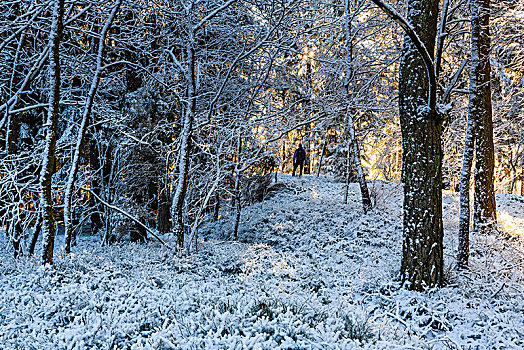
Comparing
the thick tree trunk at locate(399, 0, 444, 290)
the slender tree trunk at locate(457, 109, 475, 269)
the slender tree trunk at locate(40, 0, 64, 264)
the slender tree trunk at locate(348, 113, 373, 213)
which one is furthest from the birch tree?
the slender tree trunk at locate(348, 113, 373, 213)

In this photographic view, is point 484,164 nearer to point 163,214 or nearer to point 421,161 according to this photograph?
point 421,161

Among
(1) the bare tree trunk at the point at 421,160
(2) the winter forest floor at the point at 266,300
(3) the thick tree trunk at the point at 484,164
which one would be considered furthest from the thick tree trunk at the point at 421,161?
(3) the thick tree trunk at the point at 484,164

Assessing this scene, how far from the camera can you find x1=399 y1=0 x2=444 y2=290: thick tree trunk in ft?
16.3

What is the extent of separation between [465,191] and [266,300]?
13.8 feet

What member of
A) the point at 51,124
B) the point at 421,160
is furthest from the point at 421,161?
the point at 51,124

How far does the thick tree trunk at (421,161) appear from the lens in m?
4.98

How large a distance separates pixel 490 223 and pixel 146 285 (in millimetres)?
8574

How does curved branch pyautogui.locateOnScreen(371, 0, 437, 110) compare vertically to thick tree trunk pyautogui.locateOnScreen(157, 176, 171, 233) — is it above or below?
above

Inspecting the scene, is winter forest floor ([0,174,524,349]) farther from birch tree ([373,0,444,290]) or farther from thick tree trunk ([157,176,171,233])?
thick tree trunk ([157,176,171,233])

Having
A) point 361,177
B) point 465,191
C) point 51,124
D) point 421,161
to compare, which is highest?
point 51,124

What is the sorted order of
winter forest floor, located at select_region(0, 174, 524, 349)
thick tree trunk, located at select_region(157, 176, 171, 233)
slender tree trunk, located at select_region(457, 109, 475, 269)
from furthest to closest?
thick tree trunk, located at select_region(157, 176, 171, 233)
slender tree trunk, located at select_region(457, 109, 475, 269)
winter forest floor, located at select_region(0, 174, 524, 349)

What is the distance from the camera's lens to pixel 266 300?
3.58 metres

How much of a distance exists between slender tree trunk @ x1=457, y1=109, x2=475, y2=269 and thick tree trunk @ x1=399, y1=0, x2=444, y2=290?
878mm

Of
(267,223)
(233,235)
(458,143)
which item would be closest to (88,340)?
(233,235)
